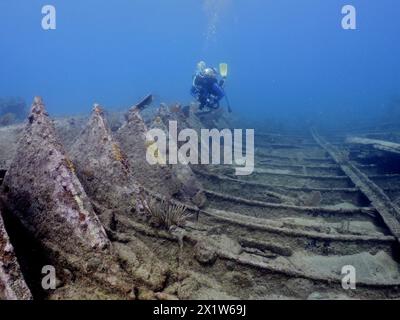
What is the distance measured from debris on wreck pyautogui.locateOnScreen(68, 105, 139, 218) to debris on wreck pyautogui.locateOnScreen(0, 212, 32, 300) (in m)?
1.84

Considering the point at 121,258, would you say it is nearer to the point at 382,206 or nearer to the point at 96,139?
the point at 96,139

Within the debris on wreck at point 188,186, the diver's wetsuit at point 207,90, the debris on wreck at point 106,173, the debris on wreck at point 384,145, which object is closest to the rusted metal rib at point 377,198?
the debris on wreck at point 384,145

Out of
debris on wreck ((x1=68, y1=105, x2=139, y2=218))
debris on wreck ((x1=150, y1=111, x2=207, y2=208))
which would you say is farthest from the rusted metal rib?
debris on wreck ((x1=68, y1=105, x2=139, y2=218))

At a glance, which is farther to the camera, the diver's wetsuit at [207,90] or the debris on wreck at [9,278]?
the diver's wetsuit at [207,90]

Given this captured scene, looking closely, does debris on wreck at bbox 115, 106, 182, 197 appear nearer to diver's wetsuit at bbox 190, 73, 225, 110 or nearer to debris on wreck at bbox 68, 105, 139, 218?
debris on wreck at bbox 68, 105, 139, 218

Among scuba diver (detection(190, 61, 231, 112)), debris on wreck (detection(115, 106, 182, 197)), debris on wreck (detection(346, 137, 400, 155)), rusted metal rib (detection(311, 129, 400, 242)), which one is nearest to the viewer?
rusted metal rib (detection(311, 129, 400, 242))

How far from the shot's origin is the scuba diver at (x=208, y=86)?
10.1 meters

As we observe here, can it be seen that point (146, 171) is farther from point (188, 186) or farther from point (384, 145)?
point (384, 145)

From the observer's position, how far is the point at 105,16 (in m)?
181

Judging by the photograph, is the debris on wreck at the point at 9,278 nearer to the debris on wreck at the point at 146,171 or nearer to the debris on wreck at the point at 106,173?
the debris on wreck at the point at 106,173

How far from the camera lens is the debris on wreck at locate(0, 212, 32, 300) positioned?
2393 mm

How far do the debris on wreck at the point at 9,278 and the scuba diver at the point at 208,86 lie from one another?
8.37 metres

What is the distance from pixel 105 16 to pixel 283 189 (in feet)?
661

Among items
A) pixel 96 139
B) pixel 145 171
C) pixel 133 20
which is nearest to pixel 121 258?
pixel 96 139
